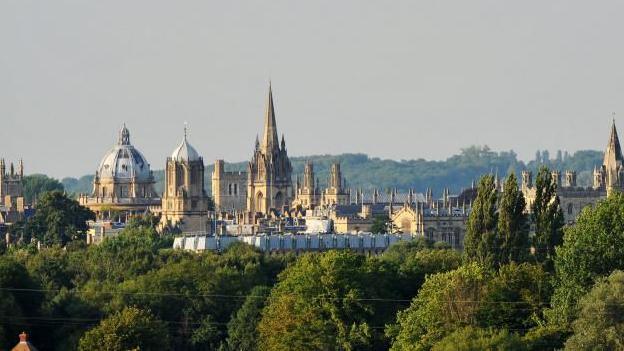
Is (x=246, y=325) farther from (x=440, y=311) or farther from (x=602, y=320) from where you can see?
(x=602, y=320)

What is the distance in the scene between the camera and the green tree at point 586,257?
2968 inches

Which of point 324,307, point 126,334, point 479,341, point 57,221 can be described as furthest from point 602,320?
point 57,221

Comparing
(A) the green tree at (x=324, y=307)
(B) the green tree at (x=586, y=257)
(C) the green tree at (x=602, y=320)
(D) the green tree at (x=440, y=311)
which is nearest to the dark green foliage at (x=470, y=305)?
(D) the green tree at (x=440, y=311)

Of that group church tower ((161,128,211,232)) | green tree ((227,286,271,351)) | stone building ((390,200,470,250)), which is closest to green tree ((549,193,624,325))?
green tree ((227,286,271,351))

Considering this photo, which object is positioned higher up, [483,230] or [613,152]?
[613,152]

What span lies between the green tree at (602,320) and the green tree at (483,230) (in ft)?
48.9

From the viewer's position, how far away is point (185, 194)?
169 meters

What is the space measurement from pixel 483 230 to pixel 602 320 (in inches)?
706

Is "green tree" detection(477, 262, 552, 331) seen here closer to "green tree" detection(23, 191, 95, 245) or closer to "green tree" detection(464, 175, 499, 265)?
"green tree" detection(464, 175, 499, 265)

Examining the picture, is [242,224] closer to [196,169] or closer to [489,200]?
[196,169]

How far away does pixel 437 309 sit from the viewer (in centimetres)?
7675

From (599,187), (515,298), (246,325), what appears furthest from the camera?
(599,187)

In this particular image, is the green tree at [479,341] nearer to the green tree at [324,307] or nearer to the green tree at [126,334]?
the green tree at [324,307]

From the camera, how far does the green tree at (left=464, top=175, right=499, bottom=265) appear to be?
3442 inches
